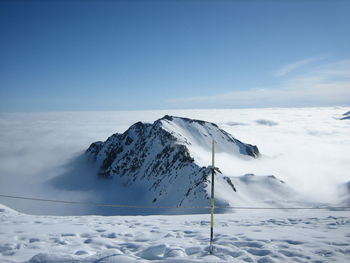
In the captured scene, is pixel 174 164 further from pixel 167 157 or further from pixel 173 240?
pixel 173 240

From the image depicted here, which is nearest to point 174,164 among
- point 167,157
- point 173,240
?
point 167,157

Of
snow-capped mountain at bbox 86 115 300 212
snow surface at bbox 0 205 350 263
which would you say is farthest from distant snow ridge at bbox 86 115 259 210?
snow surface at bbox 0 205 350 263

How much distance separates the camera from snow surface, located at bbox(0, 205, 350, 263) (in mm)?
9172

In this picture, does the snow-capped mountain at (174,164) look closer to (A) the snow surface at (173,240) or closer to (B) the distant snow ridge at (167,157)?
(B) the distant snow ridge at (167,157)

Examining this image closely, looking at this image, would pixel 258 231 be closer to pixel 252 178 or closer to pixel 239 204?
pixel 239 204

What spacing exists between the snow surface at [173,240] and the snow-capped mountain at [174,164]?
108ft

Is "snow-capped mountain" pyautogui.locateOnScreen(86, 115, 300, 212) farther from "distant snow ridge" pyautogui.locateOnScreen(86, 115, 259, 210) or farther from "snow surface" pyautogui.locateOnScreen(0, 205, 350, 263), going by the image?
"snow surface" pyautogui.locateOnScreen(0, 205, 350, 263)

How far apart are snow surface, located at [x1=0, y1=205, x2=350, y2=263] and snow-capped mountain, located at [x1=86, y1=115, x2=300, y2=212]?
3289cm

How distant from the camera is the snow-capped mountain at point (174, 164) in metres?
54.1

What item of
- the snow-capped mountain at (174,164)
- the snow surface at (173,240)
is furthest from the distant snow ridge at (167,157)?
the snow surface at (173,240)

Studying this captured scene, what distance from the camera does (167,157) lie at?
240 ft

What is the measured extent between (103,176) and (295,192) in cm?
6600

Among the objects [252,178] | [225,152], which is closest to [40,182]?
[225,152]

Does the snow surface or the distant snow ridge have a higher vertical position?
the distant snow ridge
